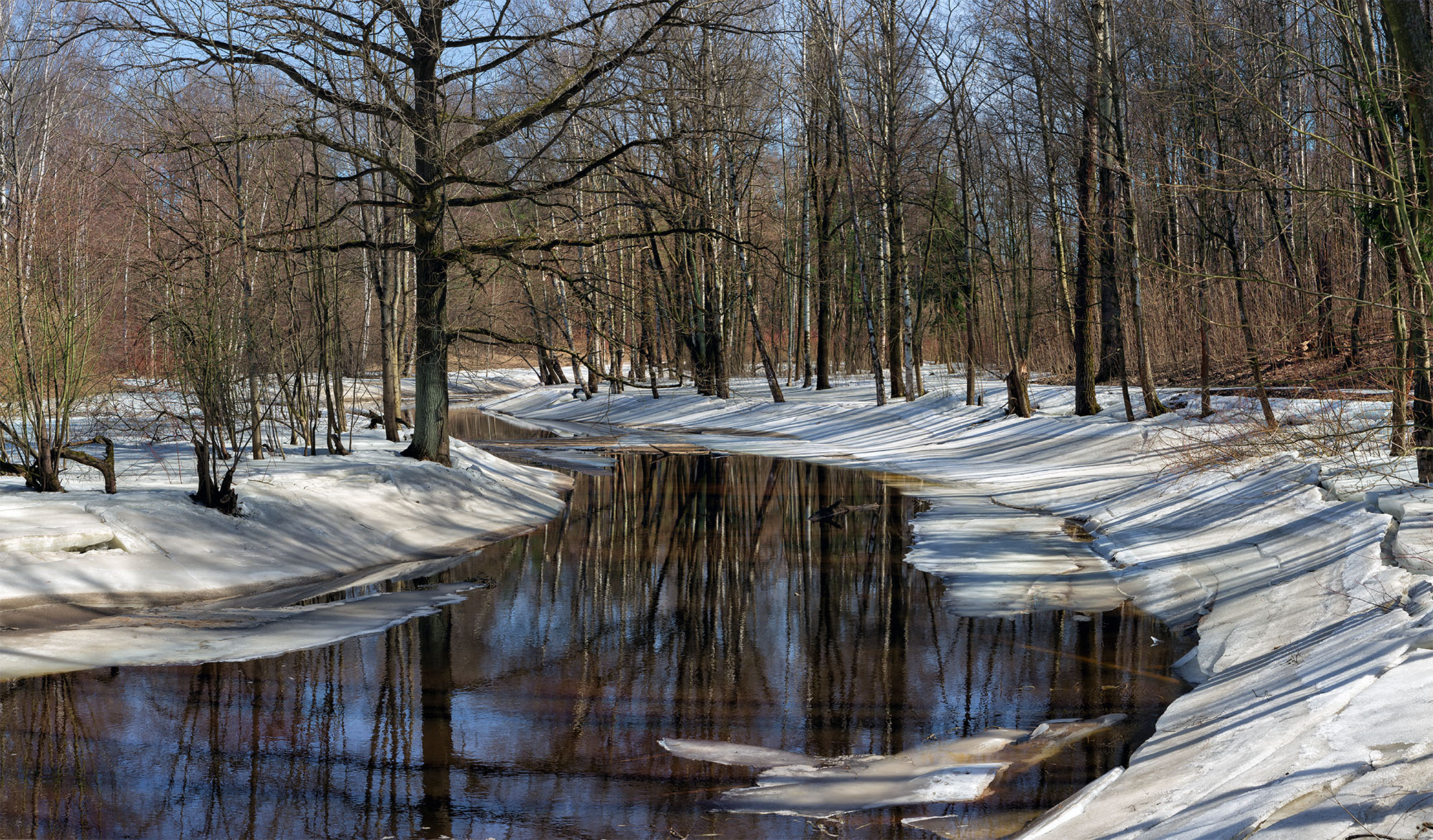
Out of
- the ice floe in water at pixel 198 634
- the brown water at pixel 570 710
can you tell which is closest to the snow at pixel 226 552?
the ice floe in water at pixel 198 634

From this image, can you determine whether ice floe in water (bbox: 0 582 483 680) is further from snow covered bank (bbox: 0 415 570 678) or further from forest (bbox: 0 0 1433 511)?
forest (bbox: 0 0 1433 511)

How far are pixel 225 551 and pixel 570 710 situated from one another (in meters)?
6.05

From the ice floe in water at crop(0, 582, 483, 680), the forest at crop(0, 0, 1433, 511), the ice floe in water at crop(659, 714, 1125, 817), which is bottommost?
the ice floe in water at crop(659, 714, 1125, 817)

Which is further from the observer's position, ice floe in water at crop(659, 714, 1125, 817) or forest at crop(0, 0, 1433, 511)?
forest at crop(0, 0, 1433, 511)

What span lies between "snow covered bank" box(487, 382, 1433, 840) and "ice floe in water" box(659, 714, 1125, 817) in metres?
0.66

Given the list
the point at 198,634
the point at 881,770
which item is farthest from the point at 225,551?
the point at 881,770

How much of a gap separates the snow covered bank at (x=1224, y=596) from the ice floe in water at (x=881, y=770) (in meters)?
0.66

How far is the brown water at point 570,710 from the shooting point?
237 inches

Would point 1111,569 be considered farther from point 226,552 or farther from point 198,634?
point 226,552

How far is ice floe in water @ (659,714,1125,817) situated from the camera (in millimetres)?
6188

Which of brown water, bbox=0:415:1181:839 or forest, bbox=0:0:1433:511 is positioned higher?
forest, bbox=0:0:1433:511

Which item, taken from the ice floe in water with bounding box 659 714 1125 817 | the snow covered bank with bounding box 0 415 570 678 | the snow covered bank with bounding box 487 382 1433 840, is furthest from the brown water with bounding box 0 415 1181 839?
the snow covered bank with bounding box 0 415 570 678

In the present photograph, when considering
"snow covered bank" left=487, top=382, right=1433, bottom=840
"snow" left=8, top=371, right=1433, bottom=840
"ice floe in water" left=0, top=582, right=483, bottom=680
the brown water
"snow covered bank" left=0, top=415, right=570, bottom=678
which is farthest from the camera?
"snow covered bank" left=0, top=415, right=570, bottom=678

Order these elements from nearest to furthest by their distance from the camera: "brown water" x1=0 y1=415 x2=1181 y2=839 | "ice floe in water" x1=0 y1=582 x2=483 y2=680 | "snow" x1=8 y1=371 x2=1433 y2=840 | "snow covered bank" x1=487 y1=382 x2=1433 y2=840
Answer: "snow covered bank" x1=487 y1=382 x2=1433 y2=840, "snow" x1=8 y1=371 x2=1433 y2=840, "brown water" x1=0 y1=415 x2=1181 y2=839, "ice floe in water" x1=0 y1=582 x2=483 y2=680
